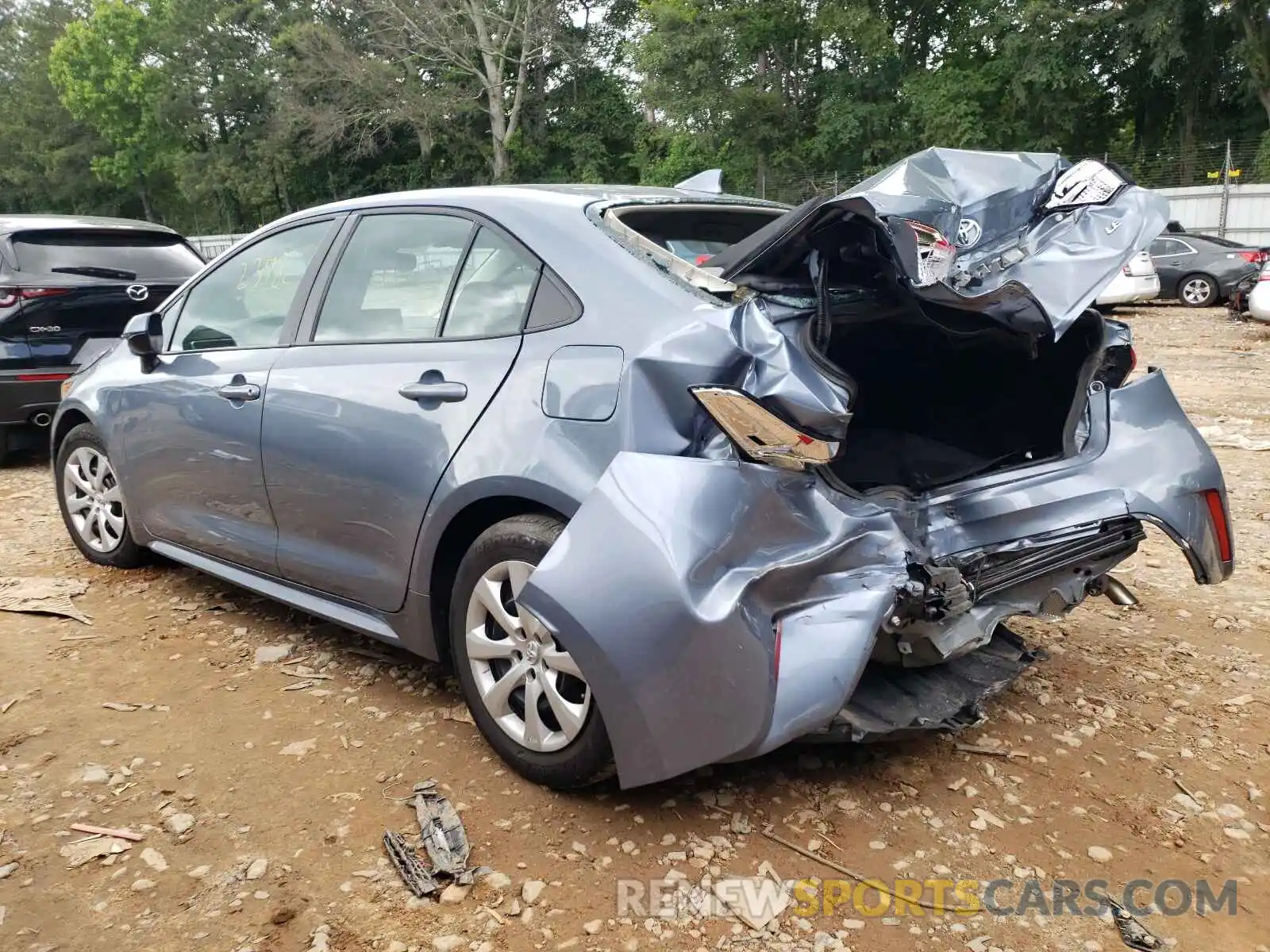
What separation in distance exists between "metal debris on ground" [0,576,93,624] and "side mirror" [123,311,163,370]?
1.12 m

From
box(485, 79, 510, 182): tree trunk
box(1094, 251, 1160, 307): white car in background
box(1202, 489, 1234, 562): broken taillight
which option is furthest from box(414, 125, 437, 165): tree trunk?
box(1202, 489, 1234, 562): broken taillight

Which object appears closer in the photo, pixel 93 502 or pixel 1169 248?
pixel 93 502

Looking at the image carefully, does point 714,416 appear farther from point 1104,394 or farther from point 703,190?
point 703,190

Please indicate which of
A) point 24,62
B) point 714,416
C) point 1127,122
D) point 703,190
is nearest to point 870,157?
→ point 1127,122

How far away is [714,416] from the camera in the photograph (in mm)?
2230

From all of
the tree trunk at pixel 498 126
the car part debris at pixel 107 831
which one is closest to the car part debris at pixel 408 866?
the car part debris at pixel 107 831

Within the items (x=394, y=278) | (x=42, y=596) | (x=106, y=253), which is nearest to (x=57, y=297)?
(x=106, y=253)

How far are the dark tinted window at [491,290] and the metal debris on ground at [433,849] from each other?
1.32 metres

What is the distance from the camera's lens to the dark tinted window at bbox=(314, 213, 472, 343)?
3.00 meters

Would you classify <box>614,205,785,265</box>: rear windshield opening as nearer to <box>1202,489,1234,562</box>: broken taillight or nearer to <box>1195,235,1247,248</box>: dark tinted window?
<box>1202,489,1234,562</box>: broken taillight

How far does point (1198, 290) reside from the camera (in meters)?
16.4

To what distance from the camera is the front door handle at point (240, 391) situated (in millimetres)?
3389

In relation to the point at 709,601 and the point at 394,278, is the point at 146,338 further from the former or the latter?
the point at 709,601

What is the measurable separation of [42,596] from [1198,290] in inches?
691
